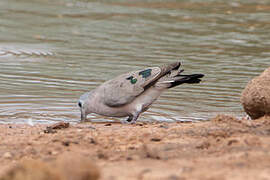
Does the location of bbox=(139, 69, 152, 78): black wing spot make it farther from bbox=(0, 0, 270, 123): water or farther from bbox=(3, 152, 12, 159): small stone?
bbox=(3, 152, 12, 159): small stone

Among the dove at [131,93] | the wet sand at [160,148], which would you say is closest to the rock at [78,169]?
the wet sand at [160,148]

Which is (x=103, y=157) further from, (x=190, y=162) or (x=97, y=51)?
(x=97, y=51)

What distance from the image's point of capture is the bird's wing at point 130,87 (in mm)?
6832

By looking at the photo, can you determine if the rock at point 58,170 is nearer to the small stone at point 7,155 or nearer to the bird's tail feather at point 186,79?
the small stone at point 7,155

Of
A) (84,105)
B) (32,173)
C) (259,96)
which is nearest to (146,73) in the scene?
(84,105)

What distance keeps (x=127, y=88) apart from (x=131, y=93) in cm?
7

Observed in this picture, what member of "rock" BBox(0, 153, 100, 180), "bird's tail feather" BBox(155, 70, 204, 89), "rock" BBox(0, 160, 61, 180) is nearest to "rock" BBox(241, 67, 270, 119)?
"bird's tail feather" BBox(155, 70, 204, 89)

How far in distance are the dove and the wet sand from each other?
0.84 meters

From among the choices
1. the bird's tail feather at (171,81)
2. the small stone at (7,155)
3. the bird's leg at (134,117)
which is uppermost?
the bird's tail feather at (171,81)

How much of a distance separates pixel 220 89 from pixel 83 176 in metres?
5.52

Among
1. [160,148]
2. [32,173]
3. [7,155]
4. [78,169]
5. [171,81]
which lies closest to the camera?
[32,173]

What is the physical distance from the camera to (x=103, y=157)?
4.51 m

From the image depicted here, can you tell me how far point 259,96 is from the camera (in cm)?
572

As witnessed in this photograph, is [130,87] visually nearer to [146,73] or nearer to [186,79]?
[146,73]
